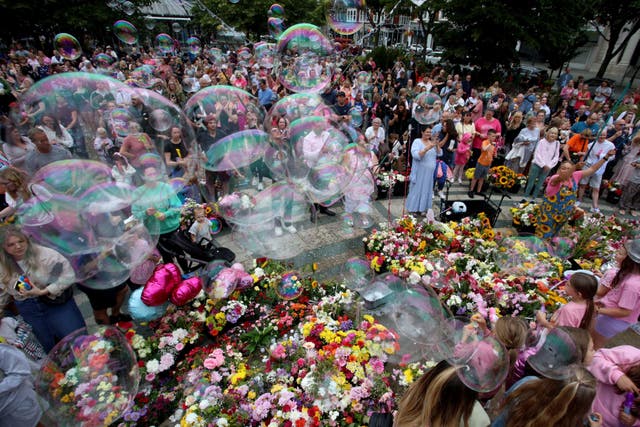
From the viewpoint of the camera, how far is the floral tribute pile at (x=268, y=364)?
3.14m

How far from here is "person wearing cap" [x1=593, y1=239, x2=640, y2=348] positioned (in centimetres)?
311

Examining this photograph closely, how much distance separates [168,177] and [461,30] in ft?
72.5

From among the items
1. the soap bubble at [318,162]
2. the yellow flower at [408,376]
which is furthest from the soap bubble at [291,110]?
the yellow flower at [408,376]

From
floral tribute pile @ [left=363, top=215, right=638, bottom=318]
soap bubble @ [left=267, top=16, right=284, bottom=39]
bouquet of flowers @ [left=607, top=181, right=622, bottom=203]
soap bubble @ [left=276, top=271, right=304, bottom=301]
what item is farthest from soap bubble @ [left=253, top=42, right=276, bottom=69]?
bouquet of flowers @ [left=607, top=181, right=622, bottom=203]

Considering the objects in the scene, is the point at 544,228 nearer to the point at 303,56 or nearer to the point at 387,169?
the point at 387,169

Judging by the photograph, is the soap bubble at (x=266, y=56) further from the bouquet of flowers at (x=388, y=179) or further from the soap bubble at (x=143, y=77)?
the bouquet of flowers at (x=388, y=179)

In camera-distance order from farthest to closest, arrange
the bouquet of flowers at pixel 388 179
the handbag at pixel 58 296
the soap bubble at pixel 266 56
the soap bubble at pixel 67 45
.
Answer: the soap bubble at pixel 266 56
the soap bubble at pixel 67 45
the bouquet of flowers at pixel 388 179
the handbag at pixel 58 296

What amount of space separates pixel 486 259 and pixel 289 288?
A: 2969 mm

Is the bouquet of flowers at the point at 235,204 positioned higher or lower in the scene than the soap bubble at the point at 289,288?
higher

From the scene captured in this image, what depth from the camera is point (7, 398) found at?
102 inches

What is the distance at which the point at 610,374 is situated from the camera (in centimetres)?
241

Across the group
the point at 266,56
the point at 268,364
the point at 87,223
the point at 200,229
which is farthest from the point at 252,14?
the point at 268,364

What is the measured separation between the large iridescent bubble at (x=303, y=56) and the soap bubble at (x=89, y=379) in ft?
22.6

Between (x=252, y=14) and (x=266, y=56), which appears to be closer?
(x=266, y=56)
